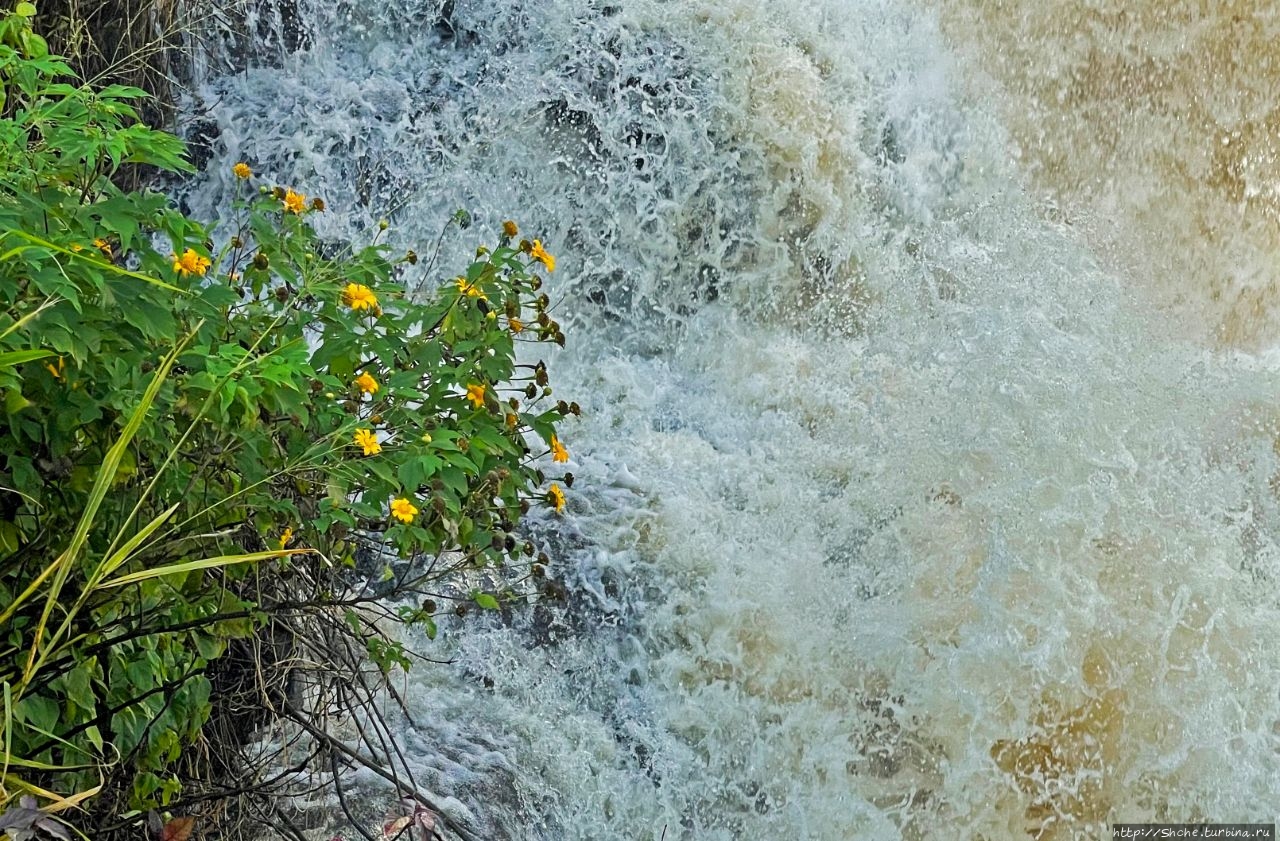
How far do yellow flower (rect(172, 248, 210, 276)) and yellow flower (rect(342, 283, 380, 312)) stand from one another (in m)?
0.23

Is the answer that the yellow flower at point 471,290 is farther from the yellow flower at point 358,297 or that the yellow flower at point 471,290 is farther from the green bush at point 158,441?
the yellow flower at point 358,297

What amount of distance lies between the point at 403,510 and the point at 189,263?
1.55ft

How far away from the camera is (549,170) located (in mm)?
4742

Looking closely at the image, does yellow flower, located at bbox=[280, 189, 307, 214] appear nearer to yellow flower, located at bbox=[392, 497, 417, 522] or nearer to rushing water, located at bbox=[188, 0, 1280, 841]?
yellow flower, located at bbox=[392, 497, 417, 522]

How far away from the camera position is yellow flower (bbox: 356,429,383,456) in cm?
181

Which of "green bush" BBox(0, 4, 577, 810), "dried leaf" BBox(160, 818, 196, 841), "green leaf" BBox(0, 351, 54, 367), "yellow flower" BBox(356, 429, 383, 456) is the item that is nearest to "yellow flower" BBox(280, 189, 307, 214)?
"green bush" BBox(0, 4, 577, 810)

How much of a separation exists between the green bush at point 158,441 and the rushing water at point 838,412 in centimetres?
129

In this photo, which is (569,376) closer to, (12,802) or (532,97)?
(532,97)

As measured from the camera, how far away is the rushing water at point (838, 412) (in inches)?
139

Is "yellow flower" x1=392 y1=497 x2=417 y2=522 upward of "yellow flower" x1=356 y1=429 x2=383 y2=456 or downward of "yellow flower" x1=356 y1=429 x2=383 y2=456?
downward

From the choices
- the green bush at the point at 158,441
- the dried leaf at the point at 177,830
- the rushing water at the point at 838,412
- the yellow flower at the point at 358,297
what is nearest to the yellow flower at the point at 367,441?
the green bush at the point at 158,441

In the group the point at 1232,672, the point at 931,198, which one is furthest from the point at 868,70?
the point at 1232,672

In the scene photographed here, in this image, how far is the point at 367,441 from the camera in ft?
5.96

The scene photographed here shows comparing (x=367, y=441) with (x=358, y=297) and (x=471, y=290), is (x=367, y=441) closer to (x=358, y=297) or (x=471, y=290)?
(x=358, y=297)
